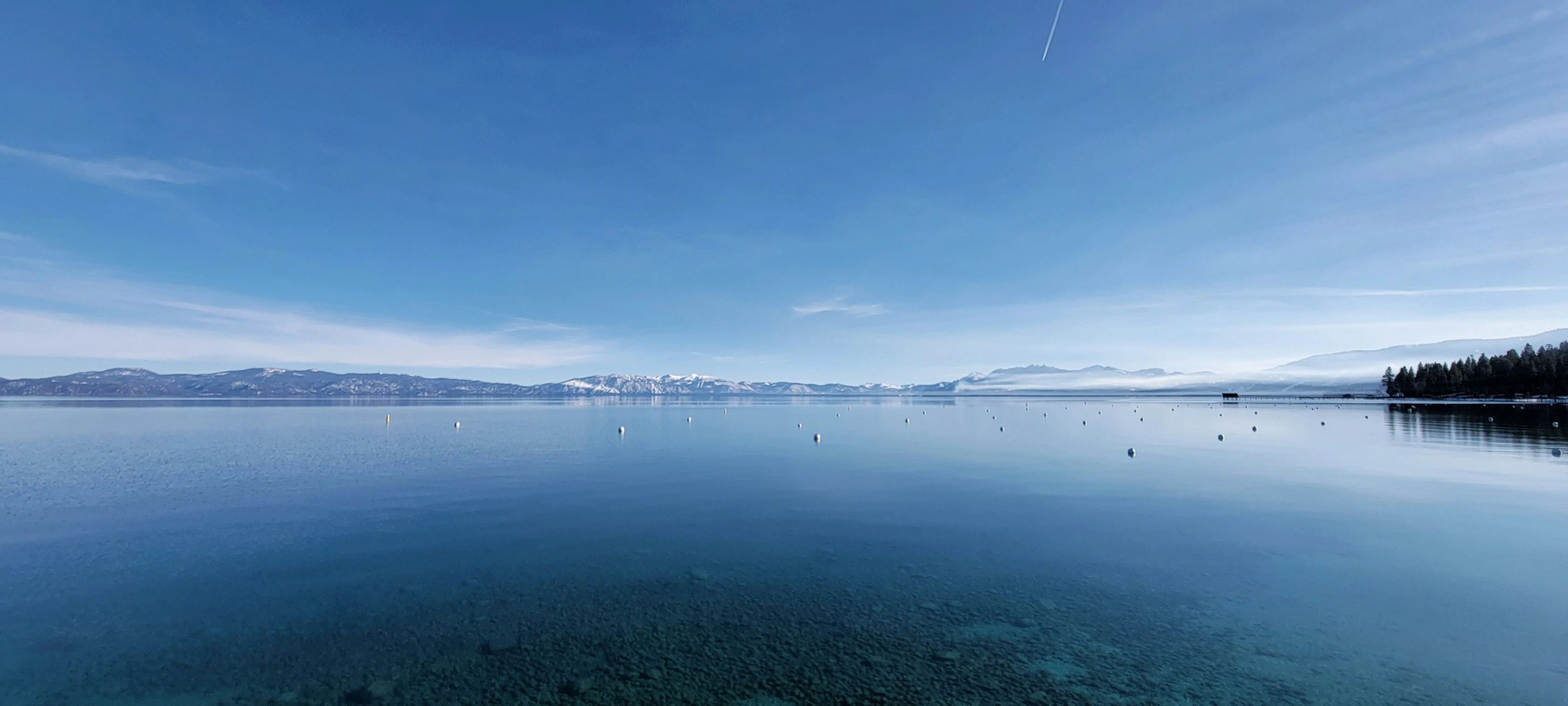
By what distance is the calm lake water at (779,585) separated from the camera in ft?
32.2

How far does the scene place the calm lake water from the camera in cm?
981

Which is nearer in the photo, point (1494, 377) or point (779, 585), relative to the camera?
point (779, 585)

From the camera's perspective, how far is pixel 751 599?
13.4 metres

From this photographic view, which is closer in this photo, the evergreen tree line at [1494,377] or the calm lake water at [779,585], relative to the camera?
the calm lake water at [779,585]

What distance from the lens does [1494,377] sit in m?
149

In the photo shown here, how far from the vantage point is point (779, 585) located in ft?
47.2

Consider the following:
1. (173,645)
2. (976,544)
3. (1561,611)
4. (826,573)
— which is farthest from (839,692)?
(1561,611)

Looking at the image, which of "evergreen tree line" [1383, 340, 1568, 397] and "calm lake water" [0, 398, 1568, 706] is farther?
"evergreen tree line" [1383, 340, 1568, 397]

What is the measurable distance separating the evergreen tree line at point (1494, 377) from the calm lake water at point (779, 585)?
16107 cm

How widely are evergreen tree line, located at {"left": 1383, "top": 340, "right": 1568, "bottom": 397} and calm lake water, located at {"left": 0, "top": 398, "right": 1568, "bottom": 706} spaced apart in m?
161

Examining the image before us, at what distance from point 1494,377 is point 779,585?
721 feet

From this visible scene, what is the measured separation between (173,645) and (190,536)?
10249mm

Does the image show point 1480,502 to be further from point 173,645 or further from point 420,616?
point 173,645

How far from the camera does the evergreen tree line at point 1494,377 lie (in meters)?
132
